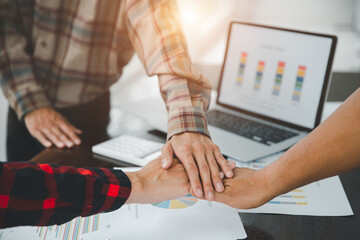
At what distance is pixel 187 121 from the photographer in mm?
966

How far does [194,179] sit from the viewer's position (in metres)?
0.85

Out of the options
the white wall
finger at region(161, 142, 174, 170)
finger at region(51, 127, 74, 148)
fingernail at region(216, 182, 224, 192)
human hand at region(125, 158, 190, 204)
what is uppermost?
finger at region(161, 142, 174, 170)

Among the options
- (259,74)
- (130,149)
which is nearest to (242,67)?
(259,74)

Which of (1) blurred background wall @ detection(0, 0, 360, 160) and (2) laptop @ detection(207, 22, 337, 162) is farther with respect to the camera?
(1) blurred background wall @ detection(0, 0, 360, 160)

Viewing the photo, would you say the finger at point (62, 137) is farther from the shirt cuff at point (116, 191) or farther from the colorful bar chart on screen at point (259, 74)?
the colorful bar chart on screen at point (259, 74)

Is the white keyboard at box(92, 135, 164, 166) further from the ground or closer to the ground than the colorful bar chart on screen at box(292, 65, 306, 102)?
closer to the ground

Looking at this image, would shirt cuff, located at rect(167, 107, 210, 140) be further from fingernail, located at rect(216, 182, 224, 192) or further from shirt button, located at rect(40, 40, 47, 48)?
shirt button, located at rect(40, 40, 47, 48)

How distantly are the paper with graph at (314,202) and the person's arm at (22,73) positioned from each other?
0.65 metres

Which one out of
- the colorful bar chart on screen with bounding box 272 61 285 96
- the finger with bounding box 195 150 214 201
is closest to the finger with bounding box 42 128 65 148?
the finger with bounding box 195 150 214 201

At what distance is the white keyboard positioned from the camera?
985mm

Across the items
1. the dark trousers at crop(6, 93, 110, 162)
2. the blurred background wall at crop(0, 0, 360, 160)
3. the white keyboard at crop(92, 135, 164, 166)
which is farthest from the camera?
the blurred background wall at crop(0, 0, 360, 160)

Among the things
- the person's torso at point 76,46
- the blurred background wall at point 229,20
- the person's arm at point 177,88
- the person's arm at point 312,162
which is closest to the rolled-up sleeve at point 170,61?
the person's arm at point 177,88

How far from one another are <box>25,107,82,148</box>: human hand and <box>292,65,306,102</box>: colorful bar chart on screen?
2.24 feet

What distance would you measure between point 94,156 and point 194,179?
0.32 meters
